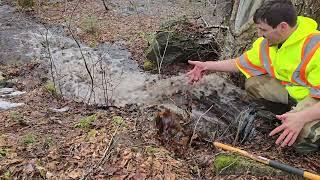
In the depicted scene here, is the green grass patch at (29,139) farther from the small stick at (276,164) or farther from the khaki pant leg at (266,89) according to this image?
the khaki pant leg at (266,89)

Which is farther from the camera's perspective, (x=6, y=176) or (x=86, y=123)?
(x=86, y=123)

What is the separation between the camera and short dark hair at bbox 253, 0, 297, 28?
3.83m

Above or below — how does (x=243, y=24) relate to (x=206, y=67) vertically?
above

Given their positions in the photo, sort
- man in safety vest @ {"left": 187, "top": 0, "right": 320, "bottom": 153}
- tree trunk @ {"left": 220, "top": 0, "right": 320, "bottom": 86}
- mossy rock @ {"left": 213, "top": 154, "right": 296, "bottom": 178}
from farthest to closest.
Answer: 1. tree trunk @ {"left": 220, "top": 0, "right": 320, "bottom": 86}
2. man in safety vest @ {"left": 187, "top": 0, "right": 320, "bottom": 153}
3. mossy rock @ {"left": 213, "top": 154, "right": 296, "bottom": 178}

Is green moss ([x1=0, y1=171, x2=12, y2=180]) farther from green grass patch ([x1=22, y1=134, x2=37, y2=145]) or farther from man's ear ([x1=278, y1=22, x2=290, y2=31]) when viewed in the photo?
man's ear ([x1=278, y1=22, x2=290, y2=31])

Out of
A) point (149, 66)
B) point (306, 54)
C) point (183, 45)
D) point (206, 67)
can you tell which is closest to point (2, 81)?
point (149, 66)

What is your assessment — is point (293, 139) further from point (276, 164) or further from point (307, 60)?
point (307, 60)

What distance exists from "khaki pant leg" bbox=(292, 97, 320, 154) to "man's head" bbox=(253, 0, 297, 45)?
626mm

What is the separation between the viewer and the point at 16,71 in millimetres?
8242

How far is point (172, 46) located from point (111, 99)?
326cm

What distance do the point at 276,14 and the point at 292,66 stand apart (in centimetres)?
52

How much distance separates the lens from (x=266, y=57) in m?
4.39

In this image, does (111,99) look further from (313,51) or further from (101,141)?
(313,51)

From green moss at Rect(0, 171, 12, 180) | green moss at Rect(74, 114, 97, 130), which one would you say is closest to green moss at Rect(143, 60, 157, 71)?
green moss at Rect(74, 114, 97, 130)
